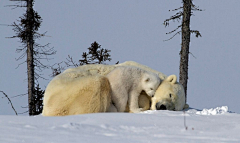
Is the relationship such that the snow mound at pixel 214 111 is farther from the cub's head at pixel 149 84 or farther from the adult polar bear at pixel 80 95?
the cub's head at pixel 149 84

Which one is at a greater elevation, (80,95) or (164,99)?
(80,95)

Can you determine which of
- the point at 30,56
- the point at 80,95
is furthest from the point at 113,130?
Answer: the point at 30,56

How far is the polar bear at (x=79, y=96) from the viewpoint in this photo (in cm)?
730

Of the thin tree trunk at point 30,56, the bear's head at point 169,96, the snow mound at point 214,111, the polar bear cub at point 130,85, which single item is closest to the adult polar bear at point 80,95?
the bear's head at point 169,96

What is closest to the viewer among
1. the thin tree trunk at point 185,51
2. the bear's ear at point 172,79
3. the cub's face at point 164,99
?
the cub's face at point 164,99

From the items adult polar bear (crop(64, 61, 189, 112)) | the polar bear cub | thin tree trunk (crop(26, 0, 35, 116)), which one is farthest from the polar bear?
thin tree trunk (crop(26, 0, 35, 116))

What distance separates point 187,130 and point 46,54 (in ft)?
38.9

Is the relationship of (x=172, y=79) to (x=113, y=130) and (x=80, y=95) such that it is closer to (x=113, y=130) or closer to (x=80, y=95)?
(x=80, y=95)

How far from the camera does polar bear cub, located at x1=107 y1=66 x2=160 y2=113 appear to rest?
7.77 metres

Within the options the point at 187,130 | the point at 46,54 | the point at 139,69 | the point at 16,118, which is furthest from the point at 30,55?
the point at 187,130

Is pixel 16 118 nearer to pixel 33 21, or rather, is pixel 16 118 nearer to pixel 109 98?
pixel 109 98

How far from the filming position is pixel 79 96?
7.33 meters

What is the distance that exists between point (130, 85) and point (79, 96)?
1.29m

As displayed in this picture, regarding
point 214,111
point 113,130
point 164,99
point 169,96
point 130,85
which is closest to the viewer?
point 113,130
